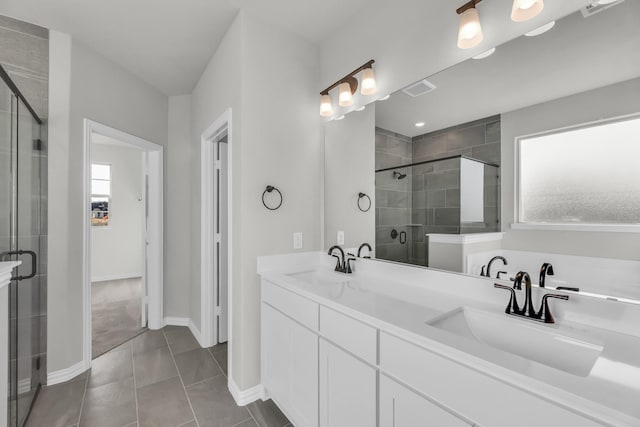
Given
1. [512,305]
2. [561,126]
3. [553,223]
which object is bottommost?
[512,305]

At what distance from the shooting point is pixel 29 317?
6.66 feet

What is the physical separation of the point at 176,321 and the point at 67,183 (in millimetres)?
1877

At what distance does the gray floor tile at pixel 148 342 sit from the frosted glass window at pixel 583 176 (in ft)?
10.7

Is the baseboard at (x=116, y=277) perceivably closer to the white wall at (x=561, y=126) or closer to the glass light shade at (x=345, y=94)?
the glass light shade at (x=345, y=94)

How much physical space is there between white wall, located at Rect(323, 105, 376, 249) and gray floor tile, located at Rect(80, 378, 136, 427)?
1.76 meters

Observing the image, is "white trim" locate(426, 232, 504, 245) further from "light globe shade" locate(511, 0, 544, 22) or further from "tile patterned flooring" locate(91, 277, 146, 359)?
"tile patterned flooring" locate(91, 277, 146, 359)

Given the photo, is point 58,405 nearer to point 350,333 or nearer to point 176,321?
point 176,321

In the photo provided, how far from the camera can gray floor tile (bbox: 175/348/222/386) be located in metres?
2.36

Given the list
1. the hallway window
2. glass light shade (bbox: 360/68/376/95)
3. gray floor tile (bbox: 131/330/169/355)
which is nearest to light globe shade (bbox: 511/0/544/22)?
glass light shade (bbox: 360/68/376/95)

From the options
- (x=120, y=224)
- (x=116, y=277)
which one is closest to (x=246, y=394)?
(x=116, y=277)

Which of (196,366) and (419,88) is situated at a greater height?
(419,88)

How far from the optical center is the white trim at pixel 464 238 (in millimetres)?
1396

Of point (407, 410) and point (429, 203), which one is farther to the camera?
point (429, 203)

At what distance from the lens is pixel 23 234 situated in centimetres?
196
